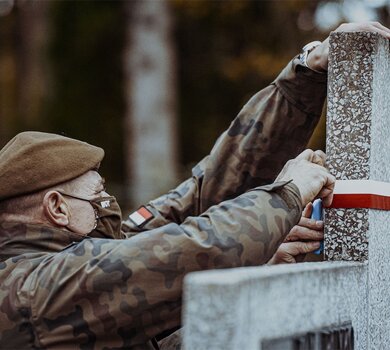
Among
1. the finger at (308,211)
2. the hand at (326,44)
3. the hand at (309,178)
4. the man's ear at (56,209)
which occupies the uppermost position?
the hand at (326,44)

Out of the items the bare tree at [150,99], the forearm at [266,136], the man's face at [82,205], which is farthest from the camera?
the bare tree at [150,99]

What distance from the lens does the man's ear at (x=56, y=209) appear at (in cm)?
302

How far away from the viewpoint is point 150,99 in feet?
45.6

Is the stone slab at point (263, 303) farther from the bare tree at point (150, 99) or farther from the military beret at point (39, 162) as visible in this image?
the bare tree at point (150, 99)

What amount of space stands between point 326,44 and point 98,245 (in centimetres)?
114

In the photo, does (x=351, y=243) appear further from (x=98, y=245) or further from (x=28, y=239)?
(x=28, y=239)

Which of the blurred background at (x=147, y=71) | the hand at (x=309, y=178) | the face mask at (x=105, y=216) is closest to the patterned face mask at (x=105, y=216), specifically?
the face mask at (x=105, y=216)

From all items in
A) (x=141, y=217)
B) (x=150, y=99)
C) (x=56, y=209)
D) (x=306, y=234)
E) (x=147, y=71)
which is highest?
(x=56, y=209)

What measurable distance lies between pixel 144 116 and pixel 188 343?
11606 millimetres

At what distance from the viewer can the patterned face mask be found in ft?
10.2

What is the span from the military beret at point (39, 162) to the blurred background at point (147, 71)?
9573 mm

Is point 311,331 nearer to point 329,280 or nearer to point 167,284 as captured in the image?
point 329,280

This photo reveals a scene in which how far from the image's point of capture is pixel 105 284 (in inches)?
107

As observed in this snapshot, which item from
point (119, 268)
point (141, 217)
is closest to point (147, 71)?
point (141, 217)
